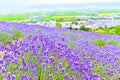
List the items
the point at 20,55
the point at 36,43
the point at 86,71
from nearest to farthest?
the point at 86,71 → the point at 20,55 → the point at 36,43

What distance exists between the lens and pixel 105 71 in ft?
11.3

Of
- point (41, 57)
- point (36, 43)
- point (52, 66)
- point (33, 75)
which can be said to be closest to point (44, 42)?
point (36, 43)

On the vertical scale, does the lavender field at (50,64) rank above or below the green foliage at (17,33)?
above

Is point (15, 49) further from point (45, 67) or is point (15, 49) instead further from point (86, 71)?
point (86, 71)

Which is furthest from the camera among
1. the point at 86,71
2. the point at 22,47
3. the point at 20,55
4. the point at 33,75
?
the point at 22,47

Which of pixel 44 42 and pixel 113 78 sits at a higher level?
pixel 44 42

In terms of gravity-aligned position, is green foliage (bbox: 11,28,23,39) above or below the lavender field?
below

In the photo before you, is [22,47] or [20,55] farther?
[22,47]

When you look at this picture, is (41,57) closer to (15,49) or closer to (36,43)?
Answer: (15,49)

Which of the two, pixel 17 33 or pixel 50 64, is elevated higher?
pixel 50 64

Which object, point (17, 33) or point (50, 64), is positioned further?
point (17, 33)

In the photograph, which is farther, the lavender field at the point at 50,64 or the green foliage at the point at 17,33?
the green foliage at the point at 17,33

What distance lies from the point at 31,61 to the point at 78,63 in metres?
0.45

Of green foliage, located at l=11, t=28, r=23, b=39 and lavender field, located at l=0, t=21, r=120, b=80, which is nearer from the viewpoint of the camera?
lavender field, located at l=0, t=21, r=120, b=80
